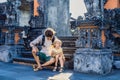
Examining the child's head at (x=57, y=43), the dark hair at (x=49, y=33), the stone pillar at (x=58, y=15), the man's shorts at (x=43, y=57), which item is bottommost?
the man's shorts at (x=43, y=57)

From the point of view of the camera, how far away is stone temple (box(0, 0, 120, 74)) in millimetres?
7625

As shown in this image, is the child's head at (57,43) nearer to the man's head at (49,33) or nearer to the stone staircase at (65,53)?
the man's head at (49,33)

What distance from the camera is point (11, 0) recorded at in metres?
12.1

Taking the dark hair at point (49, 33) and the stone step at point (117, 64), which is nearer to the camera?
the dark hair at point (49, 33)

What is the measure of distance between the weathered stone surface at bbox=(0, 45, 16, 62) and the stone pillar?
2481 millimetres

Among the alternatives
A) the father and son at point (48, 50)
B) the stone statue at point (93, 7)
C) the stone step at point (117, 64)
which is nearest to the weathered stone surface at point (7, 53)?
the father and son at point (48, 50)

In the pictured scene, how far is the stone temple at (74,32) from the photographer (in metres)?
7.62

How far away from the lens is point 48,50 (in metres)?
8.52

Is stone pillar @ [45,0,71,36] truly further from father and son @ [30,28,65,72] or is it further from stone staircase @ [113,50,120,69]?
stone staircase @ [113,50,120,69]

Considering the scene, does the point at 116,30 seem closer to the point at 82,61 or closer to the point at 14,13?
the point at 82,61

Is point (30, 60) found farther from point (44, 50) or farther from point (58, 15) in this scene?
point (58, 15)

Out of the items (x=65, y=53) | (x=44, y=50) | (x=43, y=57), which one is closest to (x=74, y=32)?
(x=65, y=53)

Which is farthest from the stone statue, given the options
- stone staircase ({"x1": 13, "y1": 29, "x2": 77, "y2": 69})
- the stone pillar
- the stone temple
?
the stone pillar

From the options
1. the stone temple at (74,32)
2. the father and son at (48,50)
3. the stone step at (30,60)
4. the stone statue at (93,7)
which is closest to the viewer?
the stone temple at (74,32)
